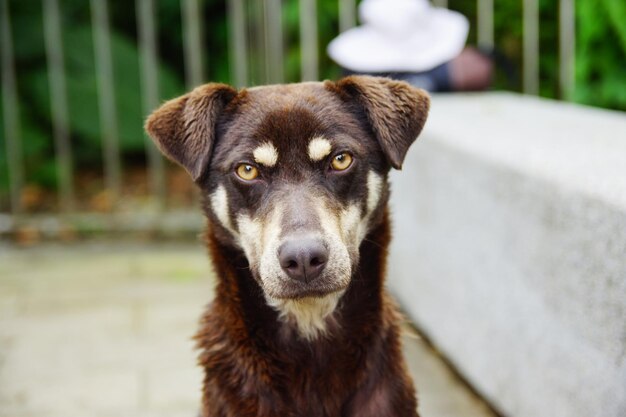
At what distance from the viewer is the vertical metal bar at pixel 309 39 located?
21.5 feet

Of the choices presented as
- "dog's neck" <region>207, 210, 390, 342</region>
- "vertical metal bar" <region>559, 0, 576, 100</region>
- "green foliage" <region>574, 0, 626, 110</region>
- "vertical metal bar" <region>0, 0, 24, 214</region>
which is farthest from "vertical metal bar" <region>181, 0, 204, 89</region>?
"dog's neck" <region>207, 210, 390, 342</region>

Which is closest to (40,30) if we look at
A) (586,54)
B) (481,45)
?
(481,45)

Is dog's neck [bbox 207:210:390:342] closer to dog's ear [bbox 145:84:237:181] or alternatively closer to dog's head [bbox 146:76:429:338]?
dog's head [bbox 146:76:429:338]

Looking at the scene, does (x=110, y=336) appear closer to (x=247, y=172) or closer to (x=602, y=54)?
(x=247, y=172)

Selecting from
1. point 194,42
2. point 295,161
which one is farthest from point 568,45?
point 295,161

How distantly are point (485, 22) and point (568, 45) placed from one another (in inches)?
32.5

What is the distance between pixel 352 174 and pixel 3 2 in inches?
189

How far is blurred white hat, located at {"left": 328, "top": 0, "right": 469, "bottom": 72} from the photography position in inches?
218

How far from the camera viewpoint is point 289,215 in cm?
280

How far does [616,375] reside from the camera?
2852 millimetres

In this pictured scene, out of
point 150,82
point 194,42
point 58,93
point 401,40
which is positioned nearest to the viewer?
point 401,40

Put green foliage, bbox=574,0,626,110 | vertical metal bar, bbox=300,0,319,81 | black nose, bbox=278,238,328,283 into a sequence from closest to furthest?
1. black nose, bbox=278,238,328,283
2. green foliage, bbox=574,0,626,110
3. vertical metal bar, bbox=300,0,319,81

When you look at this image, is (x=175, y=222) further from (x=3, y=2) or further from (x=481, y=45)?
(x=481, y=45)

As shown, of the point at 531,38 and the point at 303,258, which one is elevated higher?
the point at 531,38
